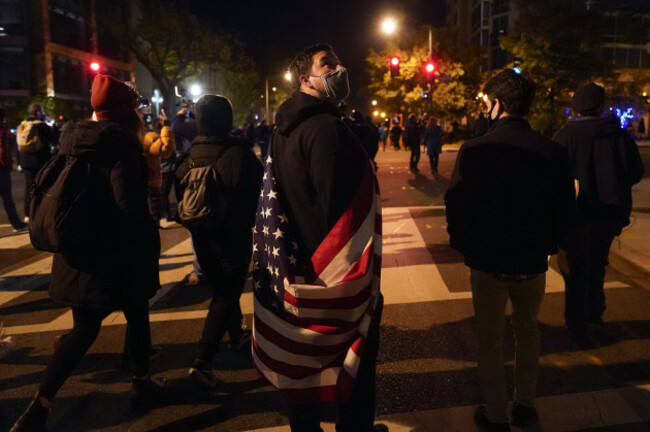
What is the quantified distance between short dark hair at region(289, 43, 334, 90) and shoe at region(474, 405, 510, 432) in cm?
208

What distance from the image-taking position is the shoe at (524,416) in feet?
10.1

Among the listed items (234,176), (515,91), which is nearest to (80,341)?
(234,176)

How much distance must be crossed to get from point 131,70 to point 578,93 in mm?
50085

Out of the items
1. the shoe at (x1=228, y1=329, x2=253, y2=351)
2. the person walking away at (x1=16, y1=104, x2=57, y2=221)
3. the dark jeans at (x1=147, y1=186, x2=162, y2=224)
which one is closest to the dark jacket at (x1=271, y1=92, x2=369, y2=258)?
the shoe at (x1=228, y1=329, x2=253, y2=351)

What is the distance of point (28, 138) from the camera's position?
29.3 ft

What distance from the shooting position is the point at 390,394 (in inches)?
138

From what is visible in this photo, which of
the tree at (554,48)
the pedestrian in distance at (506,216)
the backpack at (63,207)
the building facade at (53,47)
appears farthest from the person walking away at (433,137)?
the building facade at (53,47)

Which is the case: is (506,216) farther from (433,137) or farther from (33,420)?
(433,137)

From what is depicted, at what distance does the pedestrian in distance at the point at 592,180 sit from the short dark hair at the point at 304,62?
2.51 m

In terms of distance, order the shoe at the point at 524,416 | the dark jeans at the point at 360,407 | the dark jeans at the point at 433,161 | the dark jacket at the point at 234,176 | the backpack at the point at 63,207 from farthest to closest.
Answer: the dark jeans at the point at 433,161, the dark jacket at the point at 234,176, the shoe at the point at 524,416, the backpack at the point at 63,207, the dark jeans at the point at 360,407

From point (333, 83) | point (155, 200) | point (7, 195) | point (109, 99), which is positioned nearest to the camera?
point (333, 83)

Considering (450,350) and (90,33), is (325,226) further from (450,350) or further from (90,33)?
(90,33)

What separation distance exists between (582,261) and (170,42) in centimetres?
4032

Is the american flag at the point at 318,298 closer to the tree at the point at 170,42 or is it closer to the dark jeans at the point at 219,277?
the dark jeans at the point at 219,277
